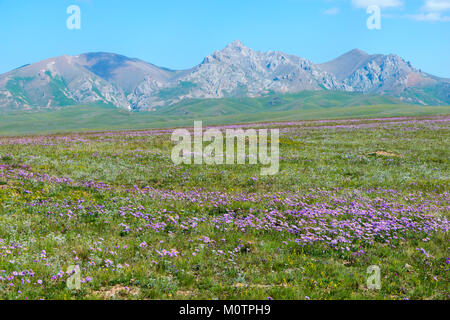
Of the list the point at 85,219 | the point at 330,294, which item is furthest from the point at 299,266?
the point at 85,219

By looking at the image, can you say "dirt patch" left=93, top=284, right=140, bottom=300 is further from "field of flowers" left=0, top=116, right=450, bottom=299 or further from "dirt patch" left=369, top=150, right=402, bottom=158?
"dirt patch" left=369, top=150, right=402, bottom=158

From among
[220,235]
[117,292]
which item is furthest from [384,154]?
[117,292]

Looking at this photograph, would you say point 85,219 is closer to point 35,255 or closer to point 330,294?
point 35,255

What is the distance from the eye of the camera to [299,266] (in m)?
7.50

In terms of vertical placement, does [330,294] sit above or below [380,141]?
below

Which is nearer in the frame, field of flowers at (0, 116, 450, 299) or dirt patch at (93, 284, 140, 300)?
dirt patch at (93, 284, 140, 300)

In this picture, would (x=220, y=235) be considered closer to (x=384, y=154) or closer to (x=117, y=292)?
(x=117, y=292)

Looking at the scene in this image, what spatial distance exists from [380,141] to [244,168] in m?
22.2

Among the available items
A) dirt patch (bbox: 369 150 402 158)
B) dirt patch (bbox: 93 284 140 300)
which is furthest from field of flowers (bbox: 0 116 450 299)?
dirt patch (bbox: 369 150 402 158)

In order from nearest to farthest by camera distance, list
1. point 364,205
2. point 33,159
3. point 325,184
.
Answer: point 364,205
point 325,184
point 33,159

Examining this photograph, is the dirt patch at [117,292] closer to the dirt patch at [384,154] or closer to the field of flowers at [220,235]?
the field of flowers at [220,235]

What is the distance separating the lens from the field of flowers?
6.40 m

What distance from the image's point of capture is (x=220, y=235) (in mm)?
9203
